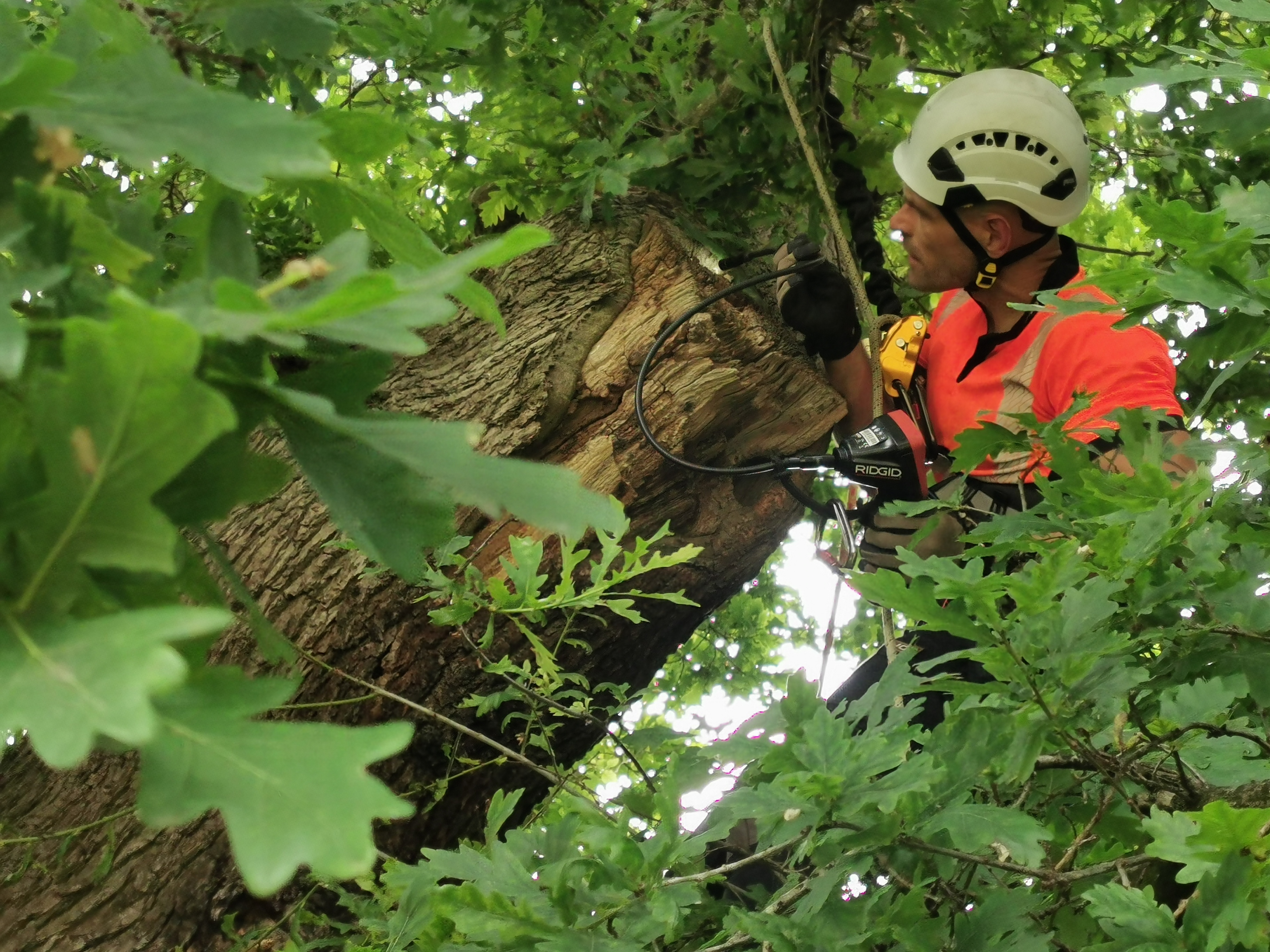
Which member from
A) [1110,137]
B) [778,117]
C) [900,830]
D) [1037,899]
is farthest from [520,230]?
[1110,137]

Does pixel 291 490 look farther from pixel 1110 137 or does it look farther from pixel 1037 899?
pixel 1110 137

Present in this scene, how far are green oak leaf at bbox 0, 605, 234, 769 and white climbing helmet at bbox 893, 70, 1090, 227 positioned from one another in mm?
2542

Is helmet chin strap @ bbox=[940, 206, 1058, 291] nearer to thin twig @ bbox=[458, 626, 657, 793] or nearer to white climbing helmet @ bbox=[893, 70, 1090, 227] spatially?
white climbing helmet @ bbox=[893, 70, 1090, 227]

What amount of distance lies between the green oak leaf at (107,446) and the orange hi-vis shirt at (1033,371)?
5.15 ft

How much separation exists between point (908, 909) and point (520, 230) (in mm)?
792

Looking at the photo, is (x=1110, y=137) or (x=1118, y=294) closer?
(x=1118, y=294)

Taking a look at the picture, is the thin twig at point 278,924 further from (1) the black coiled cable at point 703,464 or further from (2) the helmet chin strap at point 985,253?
(2) the helmet chin strap at point 985,253

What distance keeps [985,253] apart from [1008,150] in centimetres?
25

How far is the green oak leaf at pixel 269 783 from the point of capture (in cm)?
45

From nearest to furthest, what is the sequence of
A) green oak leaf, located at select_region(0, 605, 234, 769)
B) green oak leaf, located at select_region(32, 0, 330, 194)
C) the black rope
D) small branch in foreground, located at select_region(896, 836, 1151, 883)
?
green oak leaf, located at select_region(0, 605, 234, 769)
green oak leaf, located at select_region(32, 0, 330, 194)
small branch in foreground, located at select_region(896, 836, 1151, 883)
the black rope

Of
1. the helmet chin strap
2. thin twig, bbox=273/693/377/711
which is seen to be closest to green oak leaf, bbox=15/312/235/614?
thin twig, bbox=273/693/377/711

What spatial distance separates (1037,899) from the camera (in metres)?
1.10

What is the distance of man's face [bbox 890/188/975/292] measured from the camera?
9.05ft

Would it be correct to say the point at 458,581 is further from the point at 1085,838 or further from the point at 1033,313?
the point at 1033,313
